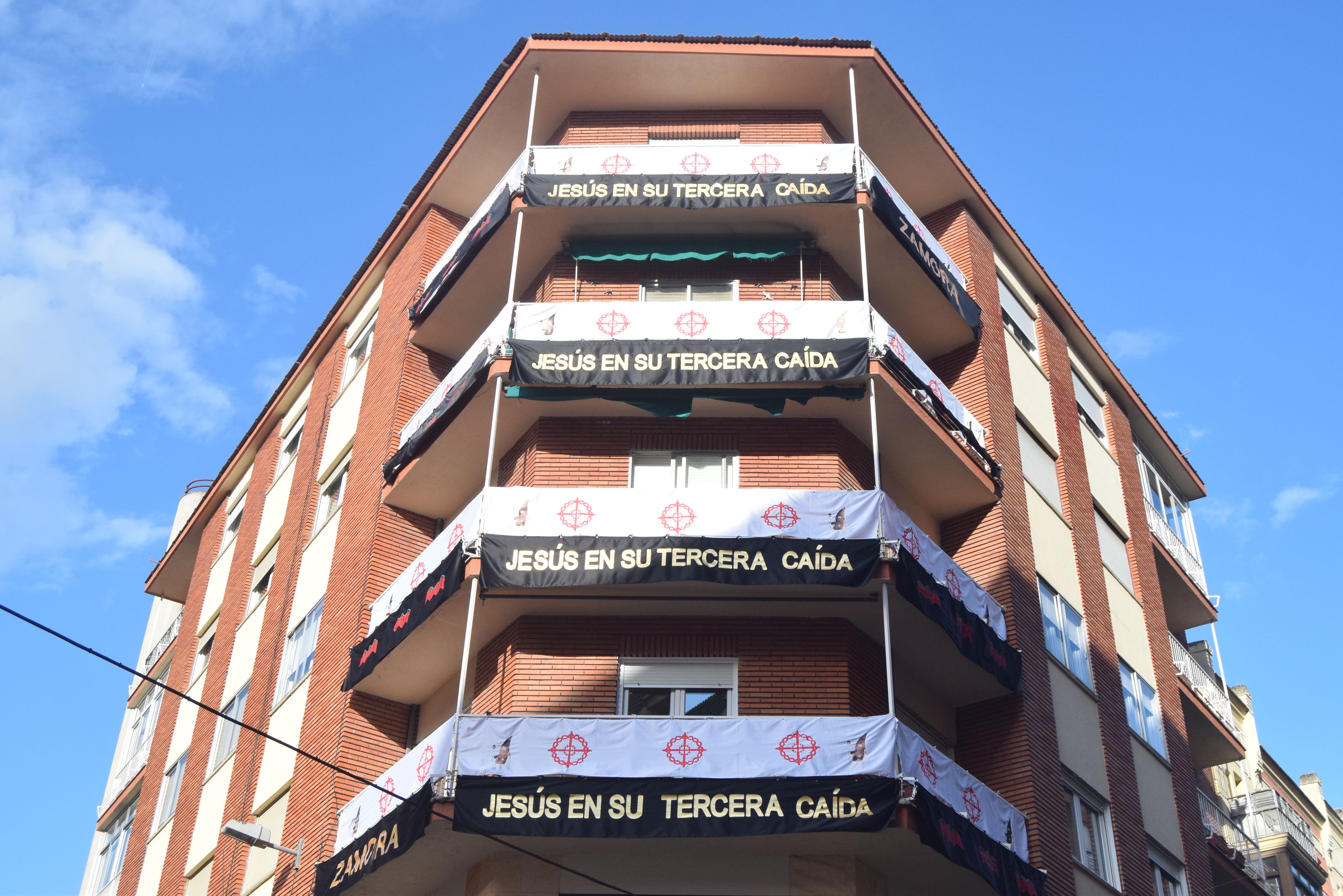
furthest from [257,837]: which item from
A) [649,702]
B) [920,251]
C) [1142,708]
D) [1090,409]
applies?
[1090,409]

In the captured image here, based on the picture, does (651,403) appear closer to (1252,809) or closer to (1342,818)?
(1252,809)

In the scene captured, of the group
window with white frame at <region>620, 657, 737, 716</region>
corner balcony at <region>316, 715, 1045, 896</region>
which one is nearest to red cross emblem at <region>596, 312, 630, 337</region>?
window with white frame at <region>620, 657, 737, 716</region>

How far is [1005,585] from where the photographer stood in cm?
2236

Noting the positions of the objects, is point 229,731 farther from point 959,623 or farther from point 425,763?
point 959,623

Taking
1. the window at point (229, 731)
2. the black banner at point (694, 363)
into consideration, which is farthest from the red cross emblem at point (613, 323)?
the window at point (229, 731)

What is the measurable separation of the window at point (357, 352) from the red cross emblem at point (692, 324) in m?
10.6

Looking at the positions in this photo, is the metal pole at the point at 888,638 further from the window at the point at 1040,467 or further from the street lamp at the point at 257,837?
the street lamp at the point at 257,837

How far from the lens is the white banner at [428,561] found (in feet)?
62.8

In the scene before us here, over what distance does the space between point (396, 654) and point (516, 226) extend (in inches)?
295

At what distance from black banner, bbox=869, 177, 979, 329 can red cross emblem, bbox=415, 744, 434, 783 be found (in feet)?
37.3

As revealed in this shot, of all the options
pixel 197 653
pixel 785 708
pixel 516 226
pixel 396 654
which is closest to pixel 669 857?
pixel 785 708

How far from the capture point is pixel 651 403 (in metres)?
20.7

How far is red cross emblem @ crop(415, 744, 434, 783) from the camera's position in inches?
677

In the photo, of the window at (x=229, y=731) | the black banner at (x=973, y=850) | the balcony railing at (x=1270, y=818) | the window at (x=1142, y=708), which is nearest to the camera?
the black banner at (x=973, y=850)
